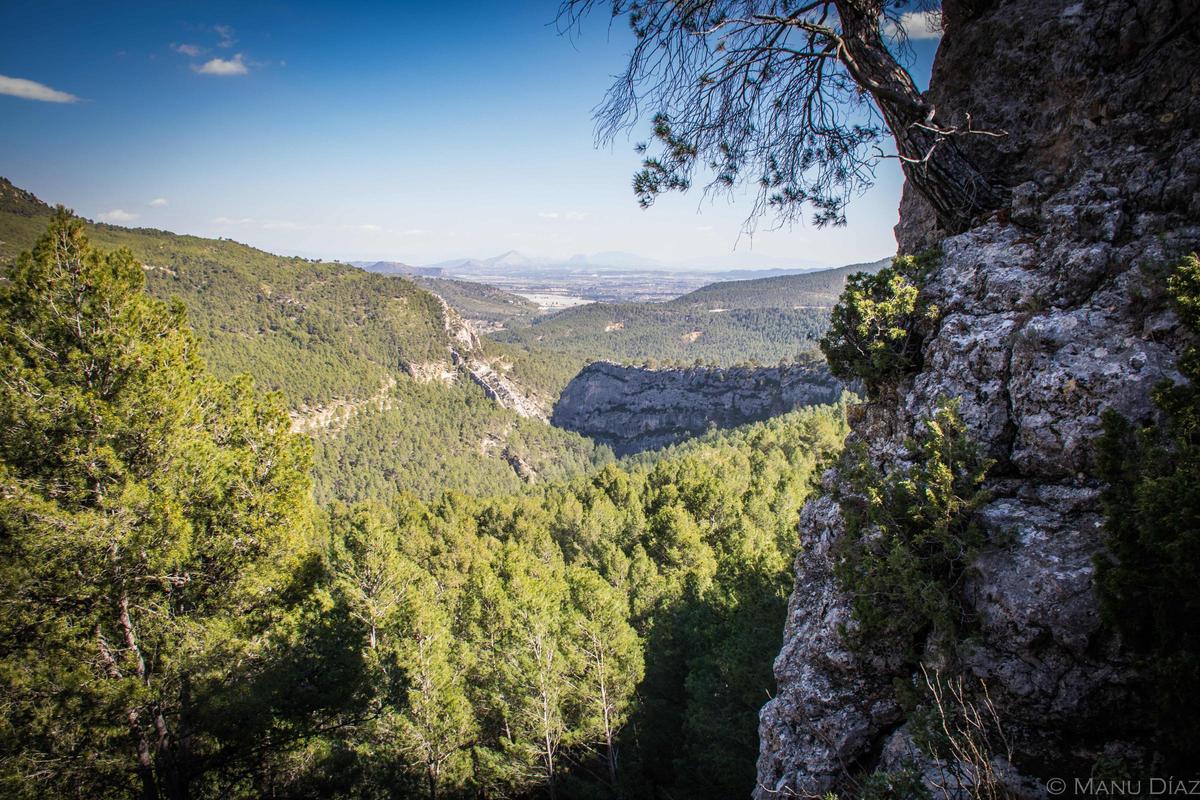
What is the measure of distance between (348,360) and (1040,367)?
150148mm

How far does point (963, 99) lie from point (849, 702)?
769cm

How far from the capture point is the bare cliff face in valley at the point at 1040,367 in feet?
13.4

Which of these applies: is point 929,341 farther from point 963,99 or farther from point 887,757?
point 887,757

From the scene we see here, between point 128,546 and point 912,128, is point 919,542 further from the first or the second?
point 128,546

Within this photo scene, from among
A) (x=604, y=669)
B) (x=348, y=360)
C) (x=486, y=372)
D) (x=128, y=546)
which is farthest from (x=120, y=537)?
(x=486, y=372)

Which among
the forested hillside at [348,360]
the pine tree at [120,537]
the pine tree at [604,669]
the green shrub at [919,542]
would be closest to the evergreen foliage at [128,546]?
the pine tree at [120,537]

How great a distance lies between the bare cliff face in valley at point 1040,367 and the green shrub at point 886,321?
0.74 feet

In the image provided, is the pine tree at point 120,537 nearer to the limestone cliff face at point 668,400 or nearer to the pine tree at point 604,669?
the pine tree at point 604,669

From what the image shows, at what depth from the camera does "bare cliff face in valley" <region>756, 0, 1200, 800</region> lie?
13.4 feet

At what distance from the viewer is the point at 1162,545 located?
9.92 ft

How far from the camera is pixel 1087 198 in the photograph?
543 cm

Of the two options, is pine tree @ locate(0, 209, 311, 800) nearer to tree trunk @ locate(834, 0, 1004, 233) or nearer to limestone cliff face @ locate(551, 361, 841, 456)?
tree trunk @ locate(834, 0, 1004, 233)

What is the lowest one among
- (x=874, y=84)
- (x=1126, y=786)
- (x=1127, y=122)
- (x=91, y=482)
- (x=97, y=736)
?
(x=97, y=736)

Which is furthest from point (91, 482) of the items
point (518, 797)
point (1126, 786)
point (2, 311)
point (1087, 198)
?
point (518, 797)
